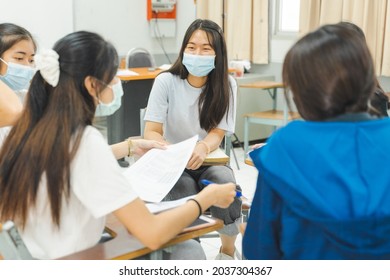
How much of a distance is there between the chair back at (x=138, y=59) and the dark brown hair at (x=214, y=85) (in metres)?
2.66

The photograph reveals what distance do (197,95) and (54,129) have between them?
1.30 m

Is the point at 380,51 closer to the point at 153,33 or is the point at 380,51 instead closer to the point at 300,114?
the point at 153,33

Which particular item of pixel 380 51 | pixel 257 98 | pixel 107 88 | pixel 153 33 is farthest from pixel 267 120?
pixel 107 88

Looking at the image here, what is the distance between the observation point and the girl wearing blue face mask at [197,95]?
8.03 ft

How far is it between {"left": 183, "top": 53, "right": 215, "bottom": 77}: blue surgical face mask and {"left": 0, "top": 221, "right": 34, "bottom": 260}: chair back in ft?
4.58

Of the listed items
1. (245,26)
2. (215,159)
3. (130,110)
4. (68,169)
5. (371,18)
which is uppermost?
(371,18)

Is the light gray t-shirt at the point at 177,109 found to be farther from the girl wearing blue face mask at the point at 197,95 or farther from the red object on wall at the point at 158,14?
the red object on wall at the point at 158,14

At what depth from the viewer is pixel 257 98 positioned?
5367mm

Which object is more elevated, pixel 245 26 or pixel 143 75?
pixel 245 26

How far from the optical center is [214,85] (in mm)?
2480

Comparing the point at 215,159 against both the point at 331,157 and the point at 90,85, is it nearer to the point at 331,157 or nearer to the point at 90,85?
the point at 90,85

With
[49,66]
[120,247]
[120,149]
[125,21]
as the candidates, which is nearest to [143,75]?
[125,21]
